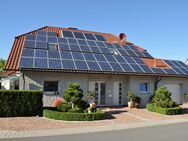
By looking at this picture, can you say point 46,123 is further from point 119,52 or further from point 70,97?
point 119,52

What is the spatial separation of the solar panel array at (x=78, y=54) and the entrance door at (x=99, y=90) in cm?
193

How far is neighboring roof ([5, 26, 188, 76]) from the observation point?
19906 millimetres

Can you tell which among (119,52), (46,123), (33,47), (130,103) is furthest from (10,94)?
(119,52)

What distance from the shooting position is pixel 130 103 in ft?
73.1

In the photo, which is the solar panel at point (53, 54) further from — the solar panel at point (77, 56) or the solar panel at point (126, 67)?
the solar panel at point (126, 67)

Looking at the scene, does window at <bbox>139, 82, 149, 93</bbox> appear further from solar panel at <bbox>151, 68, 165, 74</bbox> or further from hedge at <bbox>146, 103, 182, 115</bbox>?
hedge at <bbox>146, 103, 182, 115</bbox>

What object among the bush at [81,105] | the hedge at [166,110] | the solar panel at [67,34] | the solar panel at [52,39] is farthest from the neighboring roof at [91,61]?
the bush at [81,105]

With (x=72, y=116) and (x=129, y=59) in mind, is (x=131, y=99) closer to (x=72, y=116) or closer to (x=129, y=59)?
(x=129, y=59)

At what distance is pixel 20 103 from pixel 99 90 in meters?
8.70

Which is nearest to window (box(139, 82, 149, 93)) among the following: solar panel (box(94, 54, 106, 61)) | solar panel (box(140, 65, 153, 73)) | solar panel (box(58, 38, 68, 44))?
solar panel (box(140, 65, 153, 73))

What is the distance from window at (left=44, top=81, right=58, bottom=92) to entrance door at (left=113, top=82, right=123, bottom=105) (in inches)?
233

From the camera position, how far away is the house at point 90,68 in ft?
65.4

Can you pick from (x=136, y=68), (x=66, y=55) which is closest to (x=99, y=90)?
(x=136, y=68)

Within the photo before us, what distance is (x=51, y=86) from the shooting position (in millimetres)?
→ 20578
